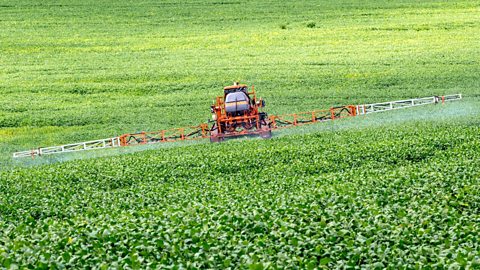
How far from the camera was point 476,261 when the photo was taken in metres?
11.9

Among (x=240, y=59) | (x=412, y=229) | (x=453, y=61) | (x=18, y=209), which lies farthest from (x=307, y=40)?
(x=412, y=229)

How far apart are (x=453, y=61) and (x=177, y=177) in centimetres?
2733

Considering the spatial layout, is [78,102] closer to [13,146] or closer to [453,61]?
[13,146]

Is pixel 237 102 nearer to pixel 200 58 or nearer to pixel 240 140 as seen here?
pixel 240 140

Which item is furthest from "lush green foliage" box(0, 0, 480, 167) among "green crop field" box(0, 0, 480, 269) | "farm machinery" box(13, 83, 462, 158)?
"farm machinery" box(13, 83, 462, 158)

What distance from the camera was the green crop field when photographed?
13648 millimetres

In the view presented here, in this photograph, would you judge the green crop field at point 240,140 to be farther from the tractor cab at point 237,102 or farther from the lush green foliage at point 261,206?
the tractor cab at point 237,102

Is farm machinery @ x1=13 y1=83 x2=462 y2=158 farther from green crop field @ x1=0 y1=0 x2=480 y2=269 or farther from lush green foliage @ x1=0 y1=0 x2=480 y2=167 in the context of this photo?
lush green foliage @ x1=0 y1=0 x2=480 y2=167

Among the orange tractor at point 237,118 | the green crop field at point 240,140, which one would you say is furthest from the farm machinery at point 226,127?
the green crop field at point 240,140

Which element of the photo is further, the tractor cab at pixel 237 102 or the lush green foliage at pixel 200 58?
the lush green foliage at pixel 200 58

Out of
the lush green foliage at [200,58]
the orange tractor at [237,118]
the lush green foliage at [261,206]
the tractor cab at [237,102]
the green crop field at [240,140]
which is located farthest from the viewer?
the lush green foliage at [200,58]

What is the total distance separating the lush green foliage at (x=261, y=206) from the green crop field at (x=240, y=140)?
0.05 m

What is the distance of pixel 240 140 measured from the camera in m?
32.4

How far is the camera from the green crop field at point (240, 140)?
13.6 m
